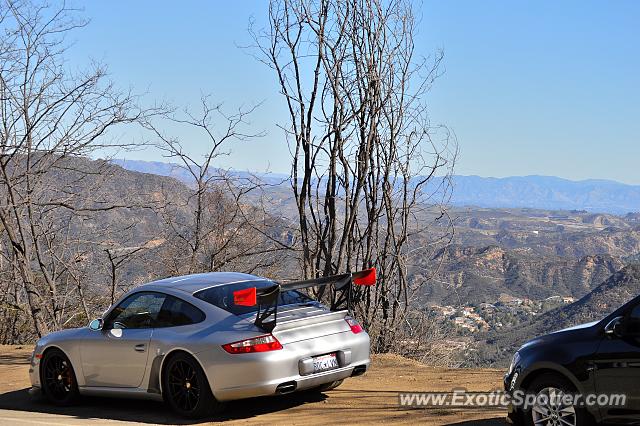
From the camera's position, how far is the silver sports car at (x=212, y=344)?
840 centimetres

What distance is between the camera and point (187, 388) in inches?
347

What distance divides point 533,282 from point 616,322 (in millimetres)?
37829

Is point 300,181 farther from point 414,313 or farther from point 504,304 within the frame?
point 504,304

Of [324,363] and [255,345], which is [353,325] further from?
[255,345]

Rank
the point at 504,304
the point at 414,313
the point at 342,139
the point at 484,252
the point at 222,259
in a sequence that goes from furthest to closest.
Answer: the point at 484,252 → the point at 504,304 → the point at 222,259 → the point at 414,313 → the point at 342,139

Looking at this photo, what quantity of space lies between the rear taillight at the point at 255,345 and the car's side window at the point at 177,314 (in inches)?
22.9

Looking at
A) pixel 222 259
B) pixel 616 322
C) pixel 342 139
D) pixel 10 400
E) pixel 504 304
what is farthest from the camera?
pixel 504 304

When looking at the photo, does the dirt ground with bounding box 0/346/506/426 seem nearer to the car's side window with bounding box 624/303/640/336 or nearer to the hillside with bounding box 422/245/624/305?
the car's side window with bounding box 624/303/640/336

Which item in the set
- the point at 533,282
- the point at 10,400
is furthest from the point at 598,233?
the point at 10,400

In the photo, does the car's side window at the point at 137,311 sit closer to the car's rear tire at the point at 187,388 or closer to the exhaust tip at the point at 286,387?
the car's rear tire at the point at 187,388

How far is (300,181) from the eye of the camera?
1675 centimetres

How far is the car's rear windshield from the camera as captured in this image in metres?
8.88

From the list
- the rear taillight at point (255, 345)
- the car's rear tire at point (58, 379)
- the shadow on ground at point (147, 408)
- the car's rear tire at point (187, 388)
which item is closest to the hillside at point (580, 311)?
the shadow on ground at point (147, 408)

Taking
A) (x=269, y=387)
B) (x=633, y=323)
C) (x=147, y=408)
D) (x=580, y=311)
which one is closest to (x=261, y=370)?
(x=269, y=387)
